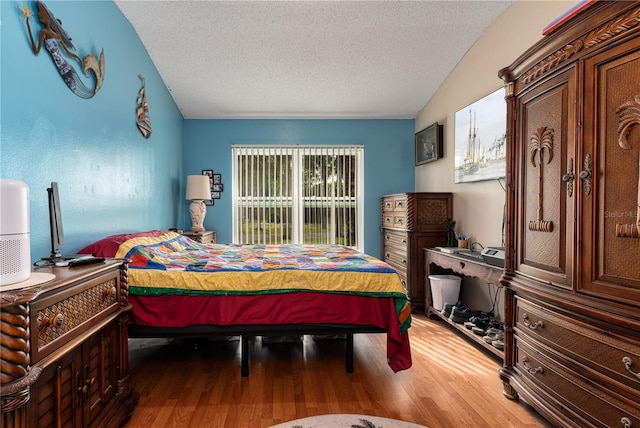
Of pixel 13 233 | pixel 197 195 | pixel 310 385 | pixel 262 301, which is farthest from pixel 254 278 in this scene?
pixel 197 195

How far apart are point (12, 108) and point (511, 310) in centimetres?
290

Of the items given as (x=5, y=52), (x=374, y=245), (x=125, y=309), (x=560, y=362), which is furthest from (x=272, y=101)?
(x=560, y=362)

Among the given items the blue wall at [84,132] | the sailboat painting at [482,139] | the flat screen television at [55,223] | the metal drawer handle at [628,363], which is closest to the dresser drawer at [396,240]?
the sailboat painting at [482,139]

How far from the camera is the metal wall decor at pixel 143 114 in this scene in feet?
11.1

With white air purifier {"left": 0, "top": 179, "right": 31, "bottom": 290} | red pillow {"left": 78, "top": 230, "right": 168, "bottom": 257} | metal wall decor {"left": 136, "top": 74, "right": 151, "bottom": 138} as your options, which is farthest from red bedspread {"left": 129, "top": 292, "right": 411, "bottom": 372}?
metal wall decor {"left": 136, "top": 74, "right": 151, "bottom": 138}

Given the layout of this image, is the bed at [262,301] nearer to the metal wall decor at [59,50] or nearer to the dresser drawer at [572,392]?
the dresser drawer at [572,392]

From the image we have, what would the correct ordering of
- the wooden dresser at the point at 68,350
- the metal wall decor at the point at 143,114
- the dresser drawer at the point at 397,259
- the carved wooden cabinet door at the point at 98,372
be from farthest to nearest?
1. the dresser drawer at the point at 397,259
2. the metal wall decor at the point at 143,114
3. the carved wooden cabinet door at the point at 98,372
4. the wooden dresser at the point at 68,350

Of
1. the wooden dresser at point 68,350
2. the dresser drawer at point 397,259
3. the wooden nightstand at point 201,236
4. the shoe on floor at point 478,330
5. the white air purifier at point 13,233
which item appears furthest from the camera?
the wooden nightstand at point 201,236

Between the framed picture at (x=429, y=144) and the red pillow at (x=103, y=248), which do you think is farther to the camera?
the framed picture at (x=429, y=144)

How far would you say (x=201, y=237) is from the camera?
4164 mm

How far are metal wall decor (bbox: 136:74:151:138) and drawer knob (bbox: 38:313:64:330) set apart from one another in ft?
8.57

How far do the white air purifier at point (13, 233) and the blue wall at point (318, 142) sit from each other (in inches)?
153

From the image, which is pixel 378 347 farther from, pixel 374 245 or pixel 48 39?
pixel 48 39

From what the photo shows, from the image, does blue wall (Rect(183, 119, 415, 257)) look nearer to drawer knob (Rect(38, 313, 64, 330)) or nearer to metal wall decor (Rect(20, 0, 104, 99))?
metal wall decor (Rect(20, 0, 104, 99))
